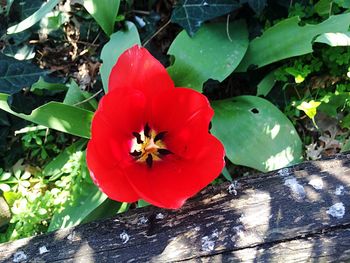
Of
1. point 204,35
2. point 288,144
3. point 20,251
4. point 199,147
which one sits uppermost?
point 204,35

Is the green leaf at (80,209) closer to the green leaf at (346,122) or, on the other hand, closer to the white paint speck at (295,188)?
the white paint speck at (295,188)

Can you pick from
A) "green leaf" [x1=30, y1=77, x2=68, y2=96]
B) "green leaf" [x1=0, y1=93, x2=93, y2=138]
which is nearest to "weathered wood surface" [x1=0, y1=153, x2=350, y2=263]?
"green leaf" [x1=0, y1=93, x2=93, y2=138]

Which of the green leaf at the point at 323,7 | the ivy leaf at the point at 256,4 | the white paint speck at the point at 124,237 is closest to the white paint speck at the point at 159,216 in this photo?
the white paint speck at the point at 124,237

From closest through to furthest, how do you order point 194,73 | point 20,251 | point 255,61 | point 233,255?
1. point 233,255
2. point 20,251
3. point 194,73
4. point 255,61

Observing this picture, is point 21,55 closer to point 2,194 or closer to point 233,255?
point 2,194

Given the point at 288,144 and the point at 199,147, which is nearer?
the point at 199,147

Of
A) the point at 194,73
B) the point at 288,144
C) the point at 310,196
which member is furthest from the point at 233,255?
the point at 194,73

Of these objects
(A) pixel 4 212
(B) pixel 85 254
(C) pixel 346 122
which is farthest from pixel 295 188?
(A) pixel 4 212

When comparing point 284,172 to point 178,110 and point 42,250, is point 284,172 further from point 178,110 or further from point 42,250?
point 42,250
